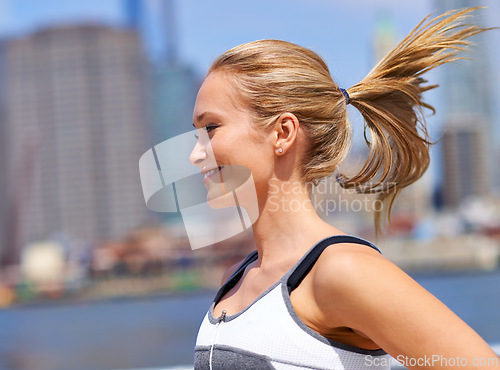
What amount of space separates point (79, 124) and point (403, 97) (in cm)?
9916

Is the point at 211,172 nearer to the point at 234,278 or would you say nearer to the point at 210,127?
the point at 210,127

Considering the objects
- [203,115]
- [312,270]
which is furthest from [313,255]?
[203,115]

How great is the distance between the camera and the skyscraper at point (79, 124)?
93.7 meters

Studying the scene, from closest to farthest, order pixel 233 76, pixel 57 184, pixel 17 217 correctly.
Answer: pixel 233 76, pixel 17 217, pixel 57 184

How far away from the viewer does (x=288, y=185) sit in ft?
4.00

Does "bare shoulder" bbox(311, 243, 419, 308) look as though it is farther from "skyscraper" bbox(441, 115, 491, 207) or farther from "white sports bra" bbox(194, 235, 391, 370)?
"skyscraper" bbox(441, 115, 491, 207)

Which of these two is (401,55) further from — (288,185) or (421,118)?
(288,185)

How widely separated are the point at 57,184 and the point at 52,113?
35.9ft

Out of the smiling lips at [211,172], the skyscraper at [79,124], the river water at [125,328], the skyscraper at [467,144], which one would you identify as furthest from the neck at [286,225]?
the skyscraper at [79,124]

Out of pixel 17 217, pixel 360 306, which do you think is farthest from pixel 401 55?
pixel 17 217

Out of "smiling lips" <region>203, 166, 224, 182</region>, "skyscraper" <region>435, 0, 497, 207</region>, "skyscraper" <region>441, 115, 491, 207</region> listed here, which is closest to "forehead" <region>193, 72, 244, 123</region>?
"smiling lips" <region>203, 166, 224, 182</region>

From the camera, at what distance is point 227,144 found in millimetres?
1192

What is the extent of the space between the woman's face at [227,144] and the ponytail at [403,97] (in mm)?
217

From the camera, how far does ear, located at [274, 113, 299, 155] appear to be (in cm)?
118
